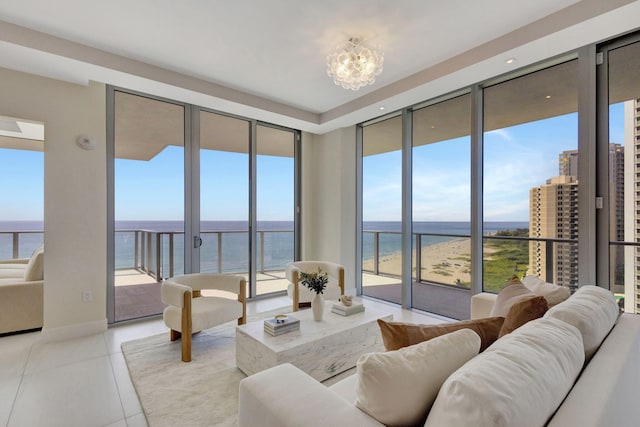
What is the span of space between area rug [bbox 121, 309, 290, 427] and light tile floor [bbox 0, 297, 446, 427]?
0.28 feet

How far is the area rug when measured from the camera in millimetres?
1952

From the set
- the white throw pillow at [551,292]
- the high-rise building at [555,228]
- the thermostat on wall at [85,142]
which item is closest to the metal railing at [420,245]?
the high-rise building at [555,228]

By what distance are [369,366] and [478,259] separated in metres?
3.10

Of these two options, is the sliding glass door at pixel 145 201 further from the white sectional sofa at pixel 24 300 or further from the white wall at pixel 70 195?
the white sectional sofa at pixel 24 300

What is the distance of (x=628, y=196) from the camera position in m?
2.61

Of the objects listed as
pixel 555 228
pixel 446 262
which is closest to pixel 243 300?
pixel 446 262

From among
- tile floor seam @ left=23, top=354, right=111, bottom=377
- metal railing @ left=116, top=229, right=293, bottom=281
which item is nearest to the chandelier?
metal railing @ left=116, top=229, right=293, bottom=281

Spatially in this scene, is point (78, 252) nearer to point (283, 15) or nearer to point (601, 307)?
point (283, 15)

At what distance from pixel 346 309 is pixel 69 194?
3.19 metres

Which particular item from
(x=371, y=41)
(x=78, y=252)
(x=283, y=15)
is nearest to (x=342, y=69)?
(x=371, y=41)

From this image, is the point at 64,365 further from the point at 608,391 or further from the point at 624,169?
the point at 624,169

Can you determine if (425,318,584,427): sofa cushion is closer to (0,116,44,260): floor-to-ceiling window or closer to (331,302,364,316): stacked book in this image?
(331,302,364,316): stacked book

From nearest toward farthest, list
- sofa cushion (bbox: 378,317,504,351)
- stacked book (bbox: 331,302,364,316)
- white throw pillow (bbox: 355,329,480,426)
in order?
white throw pillow (bbox: 355,329,480,426)
sofa cushion (bbox: 378,317,504,351)
stacked book (bbox: 331,302,364,316)

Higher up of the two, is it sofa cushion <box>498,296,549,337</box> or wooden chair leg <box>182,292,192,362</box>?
sofa cushion <box>498,296,549,337</box>
